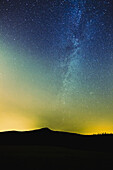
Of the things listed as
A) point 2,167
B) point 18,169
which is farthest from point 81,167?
point 2,167

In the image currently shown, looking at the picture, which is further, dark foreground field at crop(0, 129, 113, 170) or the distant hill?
the distant hill

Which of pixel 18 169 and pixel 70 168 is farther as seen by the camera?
pixel 70 168

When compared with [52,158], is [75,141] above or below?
above

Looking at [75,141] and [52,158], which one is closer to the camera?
[52,158]

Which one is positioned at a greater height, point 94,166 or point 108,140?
point 108,140

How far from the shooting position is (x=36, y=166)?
15.9 metres

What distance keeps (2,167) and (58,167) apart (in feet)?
12.6

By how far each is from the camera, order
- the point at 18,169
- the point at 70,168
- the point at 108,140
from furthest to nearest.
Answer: the point at 108,140 < the point at 70,168 < the point at 18,169

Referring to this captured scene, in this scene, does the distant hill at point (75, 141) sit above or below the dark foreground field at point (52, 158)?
above

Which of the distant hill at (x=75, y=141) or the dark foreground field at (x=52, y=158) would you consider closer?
the dark foreground field at (x=52, y=158)

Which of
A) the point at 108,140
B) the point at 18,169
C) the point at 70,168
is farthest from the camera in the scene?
the point at 108,140

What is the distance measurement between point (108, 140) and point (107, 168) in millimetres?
36264

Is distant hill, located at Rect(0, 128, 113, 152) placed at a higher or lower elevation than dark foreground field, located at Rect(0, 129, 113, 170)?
higher

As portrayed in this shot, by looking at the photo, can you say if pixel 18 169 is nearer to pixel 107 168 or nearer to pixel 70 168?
pixel 70 168
